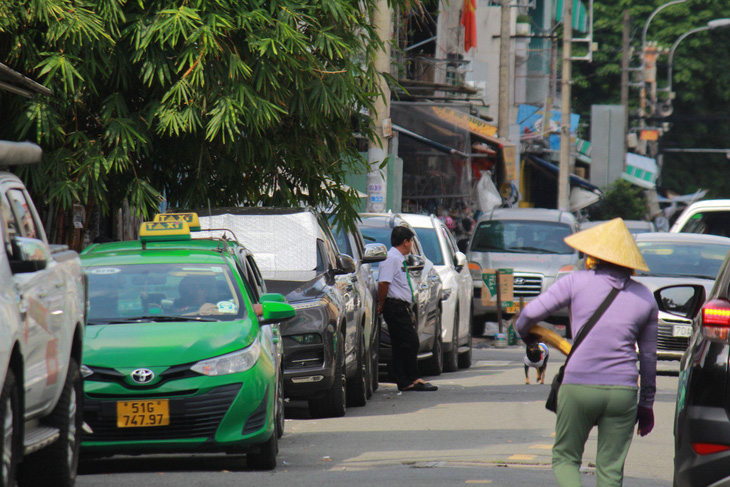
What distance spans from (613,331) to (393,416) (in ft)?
20.3

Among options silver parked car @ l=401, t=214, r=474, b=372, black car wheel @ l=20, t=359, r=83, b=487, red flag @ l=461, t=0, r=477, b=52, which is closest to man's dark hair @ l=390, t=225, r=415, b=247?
silver parked car @ l=401, t=214, r=474, b=372

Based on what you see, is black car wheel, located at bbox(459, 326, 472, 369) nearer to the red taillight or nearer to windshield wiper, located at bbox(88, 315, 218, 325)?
windshield wiper, located at bbox(88, 315, 218, 325)

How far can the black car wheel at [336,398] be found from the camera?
38.1 feet

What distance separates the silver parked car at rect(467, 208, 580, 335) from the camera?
22.5 m

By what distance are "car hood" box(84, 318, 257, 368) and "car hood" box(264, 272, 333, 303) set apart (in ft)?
9.28

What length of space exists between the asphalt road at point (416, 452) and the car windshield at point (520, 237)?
937 centimetres

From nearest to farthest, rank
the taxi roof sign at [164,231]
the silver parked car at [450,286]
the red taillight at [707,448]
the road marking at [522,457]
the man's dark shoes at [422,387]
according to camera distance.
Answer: the red taillight at [707,448] → the road marking at [522,457] → the taxi roof sign at [164,231] → the man's dark shoes at [422,387] → the silver parked car at [450,286]

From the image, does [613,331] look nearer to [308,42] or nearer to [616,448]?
[616,448]

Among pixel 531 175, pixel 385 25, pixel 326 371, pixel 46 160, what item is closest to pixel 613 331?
pixel 326 371

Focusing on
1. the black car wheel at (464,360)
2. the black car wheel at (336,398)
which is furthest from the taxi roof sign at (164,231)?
the black car wheel at (464,360)

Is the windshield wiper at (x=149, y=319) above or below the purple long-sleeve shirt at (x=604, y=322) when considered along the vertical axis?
below

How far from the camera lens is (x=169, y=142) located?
12.9 metres

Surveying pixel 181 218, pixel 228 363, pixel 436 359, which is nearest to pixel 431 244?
pixel 436 359

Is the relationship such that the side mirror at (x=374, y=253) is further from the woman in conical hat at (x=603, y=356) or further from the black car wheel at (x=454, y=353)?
the woman in conical hat at (x=603, y=356)
